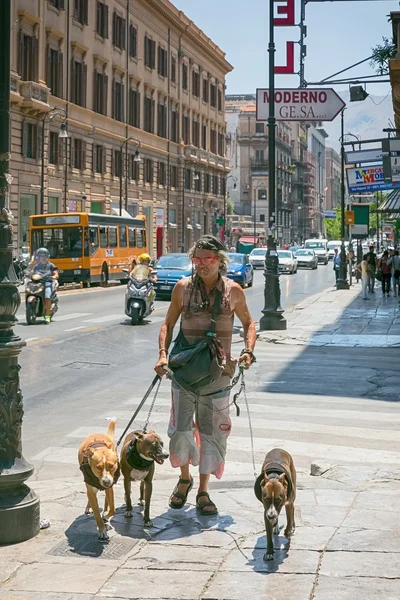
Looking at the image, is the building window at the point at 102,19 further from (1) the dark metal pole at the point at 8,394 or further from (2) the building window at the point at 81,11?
(1) the dark metal pole at the point at 8,394

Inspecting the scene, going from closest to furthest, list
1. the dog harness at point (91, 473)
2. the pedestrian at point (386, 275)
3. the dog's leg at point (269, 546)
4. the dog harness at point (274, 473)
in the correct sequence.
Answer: the dog's leg at point (269, 546)
the dog harness at point (274, 473)
the dog harness at point (91, 473)
the pedestrian at point (386, 275)

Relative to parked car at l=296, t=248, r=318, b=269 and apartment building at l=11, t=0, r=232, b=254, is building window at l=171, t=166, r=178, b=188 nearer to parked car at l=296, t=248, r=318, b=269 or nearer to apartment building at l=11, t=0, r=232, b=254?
apartment building at l=11, t=0, r=232, b=254

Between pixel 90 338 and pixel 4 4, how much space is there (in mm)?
13630

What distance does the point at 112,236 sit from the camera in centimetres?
4288

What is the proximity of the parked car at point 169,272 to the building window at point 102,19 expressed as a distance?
27.0 meters

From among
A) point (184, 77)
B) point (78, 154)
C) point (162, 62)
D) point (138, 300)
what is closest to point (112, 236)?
point (78, 154)

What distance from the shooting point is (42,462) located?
8.41m

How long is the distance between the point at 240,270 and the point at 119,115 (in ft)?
80.4

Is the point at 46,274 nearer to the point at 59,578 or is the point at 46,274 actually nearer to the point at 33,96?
the point at 59,578

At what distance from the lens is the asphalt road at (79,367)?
34.8 feet

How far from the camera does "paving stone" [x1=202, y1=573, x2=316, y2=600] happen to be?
193 inches

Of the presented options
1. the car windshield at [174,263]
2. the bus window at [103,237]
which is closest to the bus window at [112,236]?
the bus window at [103,237]

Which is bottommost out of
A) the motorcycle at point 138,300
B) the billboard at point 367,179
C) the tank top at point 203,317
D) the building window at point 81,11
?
the motorcycle at point 138,300

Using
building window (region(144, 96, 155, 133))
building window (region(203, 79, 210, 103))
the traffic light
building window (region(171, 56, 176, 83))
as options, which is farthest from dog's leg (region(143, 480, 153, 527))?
building window (region(203, 79, 210, 103))
